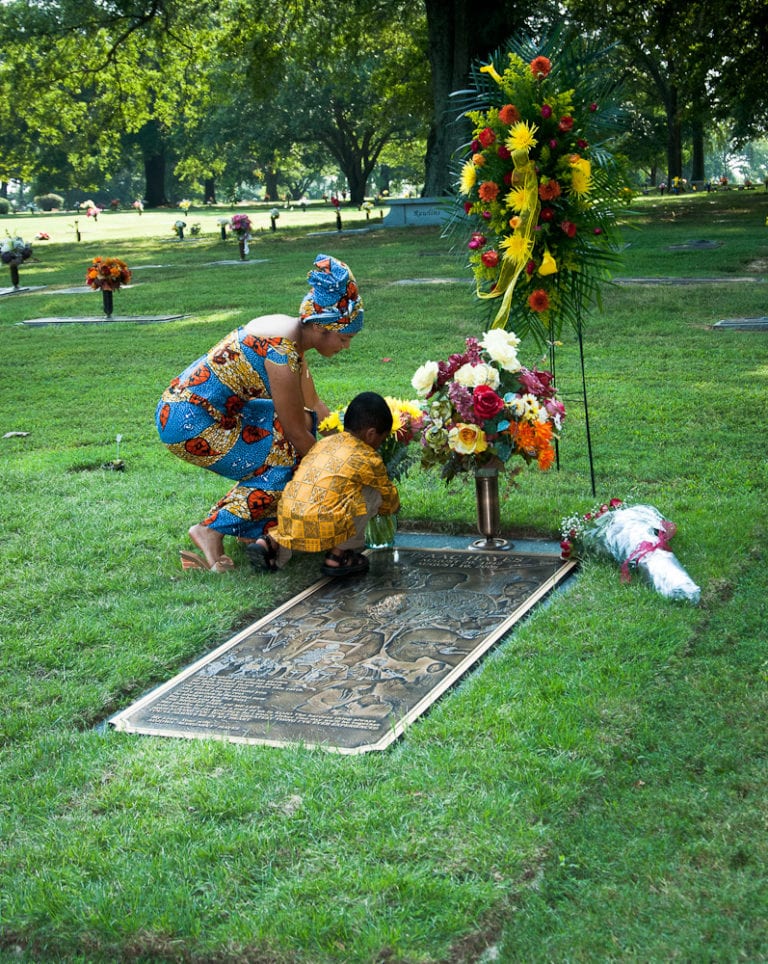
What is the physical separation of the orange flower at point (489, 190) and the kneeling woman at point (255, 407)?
0.91 meters

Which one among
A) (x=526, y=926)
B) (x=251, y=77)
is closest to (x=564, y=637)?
(x=526, y=926)

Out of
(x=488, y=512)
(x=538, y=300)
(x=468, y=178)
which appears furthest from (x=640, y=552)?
(x=468, y=178)

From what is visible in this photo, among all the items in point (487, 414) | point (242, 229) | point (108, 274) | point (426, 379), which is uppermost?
point (242, 229)

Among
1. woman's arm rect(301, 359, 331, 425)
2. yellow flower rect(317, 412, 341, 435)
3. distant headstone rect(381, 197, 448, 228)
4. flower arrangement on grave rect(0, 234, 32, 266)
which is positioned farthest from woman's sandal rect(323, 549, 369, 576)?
distant headstone rect(381, 197, 448, 228)

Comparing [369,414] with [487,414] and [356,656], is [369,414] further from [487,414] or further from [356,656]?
[356,656]

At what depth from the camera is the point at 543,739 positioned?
142 inches

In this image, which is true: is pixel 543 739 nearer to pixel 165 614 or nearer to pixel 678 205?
pixel 165 614

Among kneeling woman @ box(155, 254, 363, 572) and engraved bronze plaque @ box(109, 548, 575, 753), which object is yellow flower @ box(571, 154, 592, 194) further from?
engraved bronze plaque @ box(109, 548, 575, 753)

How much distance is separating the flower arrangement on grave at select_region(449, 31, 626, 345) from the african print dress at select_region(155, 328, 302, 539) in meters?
1.40

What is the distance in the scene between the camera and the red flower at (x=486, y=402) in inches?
208

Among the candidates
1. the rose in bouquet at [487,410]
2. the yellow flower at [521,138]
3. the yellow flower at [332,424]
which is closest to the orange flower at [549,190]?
the yellow flower at [521,138]

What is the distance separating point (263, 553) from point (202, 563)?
379 mm

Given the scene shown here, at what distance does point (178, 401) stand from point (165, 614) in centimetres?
120

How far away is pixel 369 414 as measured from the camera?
5.41 metres
